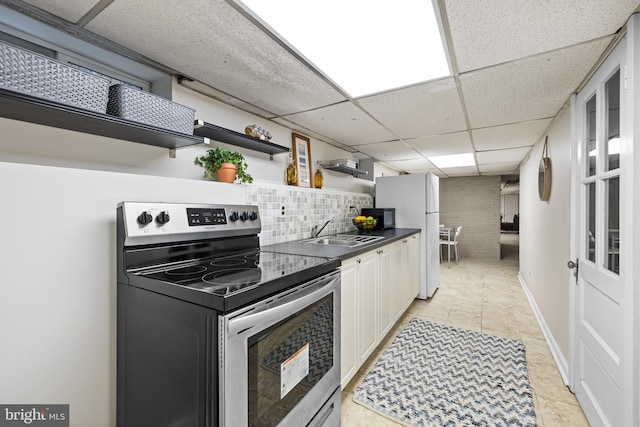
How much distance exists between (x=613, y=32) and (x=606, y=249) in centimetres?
105

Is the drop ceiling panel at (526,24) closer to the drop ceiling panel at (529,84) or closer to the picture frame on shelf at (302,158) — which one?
the drop ceiling panel at (529,84)

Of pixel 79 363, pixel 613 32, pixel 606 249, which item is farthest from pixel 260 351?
pixel 613 32

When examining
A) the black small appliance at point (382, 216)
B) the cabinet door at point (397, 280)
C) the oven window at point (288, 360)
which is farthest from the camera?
the black small appliance at point (382, 216)

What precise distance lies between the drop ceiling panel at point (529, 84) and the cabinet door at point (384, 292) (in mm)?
1373

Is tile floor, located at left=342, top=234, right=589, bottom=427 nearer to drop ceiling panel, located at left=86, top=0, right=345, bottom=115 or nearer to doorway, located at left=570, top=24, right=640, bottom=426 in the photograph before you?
doorway, located at left=570, top=24, right=640, bottom=426

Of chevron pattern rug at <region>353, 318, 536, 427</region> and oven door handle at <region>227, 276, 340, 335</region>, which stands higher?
oven door handle at <region>227, 276, 340, 335</region>

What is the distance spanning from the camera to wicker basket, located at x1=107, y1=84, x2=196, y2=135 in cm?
127

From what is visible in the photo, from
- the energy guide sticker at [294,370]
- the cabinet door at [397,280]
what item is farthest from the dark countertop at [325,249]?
the energy guide sticker at [294,370]

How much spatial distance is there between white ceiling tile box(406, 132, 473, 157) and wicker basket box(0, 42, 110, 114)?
295cm

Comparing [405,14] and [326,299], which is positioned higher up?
[405,14]

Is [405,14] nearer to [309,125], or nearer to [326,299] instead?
[326,299]

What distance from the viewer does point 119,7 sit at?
114 centimetres

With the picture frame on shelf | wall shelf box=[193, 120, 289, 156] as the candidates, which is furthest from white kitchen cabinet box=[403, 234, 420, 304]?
wall shelf box=[193, 120, 289, 156]

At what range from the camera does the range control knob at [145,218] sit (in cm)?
121
